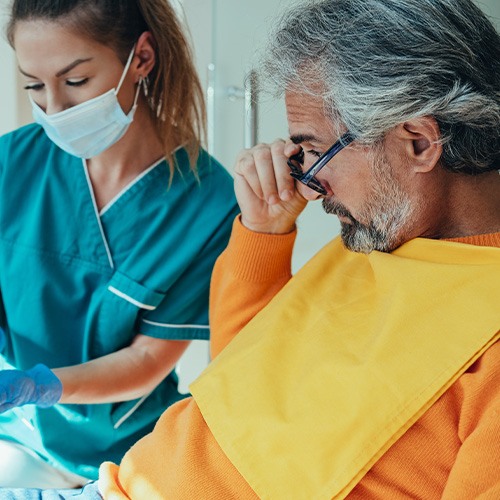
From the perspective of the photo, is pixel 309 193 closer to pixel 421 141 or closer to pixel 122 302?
pixel 421 141

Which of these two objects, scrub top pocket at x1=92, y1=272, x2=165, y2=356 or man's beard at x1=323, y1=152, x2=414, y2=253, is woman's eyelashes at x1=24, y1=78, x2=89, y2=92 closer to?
scrub top pocket at x1=92, y1=272, x2=165, y2=356

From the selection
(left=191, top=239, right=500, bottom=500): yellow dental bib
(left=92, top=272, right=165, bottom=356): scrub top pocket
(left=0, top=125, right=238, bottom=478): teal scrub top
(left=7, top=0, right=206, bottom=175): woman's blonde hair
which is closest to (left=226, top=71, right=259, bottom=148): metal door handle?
(left=7, top=0, right=206, bottom=175): woman's blonde hair

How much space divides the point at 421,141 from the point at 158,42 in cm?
63

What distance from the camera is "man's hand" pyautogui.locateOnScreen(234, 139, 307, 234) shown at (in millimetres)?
1435

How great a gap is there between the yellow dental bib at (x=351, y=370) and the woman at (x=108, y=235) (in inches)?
12.9

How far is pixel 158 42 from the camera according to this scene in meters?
1.60

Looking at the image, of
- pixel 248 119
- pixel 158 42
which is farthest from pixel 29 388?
pixel 248 119

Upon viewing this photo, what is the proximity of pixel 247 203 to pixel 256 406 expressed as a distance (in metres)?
0.38

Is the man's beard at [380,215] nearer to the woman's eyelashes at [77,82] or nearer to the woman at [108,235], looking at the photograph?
the woman at [108,235]

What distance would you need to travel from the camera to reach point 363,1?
117 cm

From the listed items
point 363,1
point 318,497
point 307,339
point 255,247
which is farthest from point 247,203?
point 318,497

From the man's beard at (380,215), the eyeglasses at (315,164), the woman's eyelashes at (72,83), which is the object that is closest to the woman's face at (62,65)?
the woman's eyelashes at (72,83)

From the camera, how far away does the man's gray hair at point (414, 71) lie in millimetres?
1128

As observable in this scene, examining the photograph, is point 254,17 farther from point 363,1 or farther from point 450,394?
point 450,394
